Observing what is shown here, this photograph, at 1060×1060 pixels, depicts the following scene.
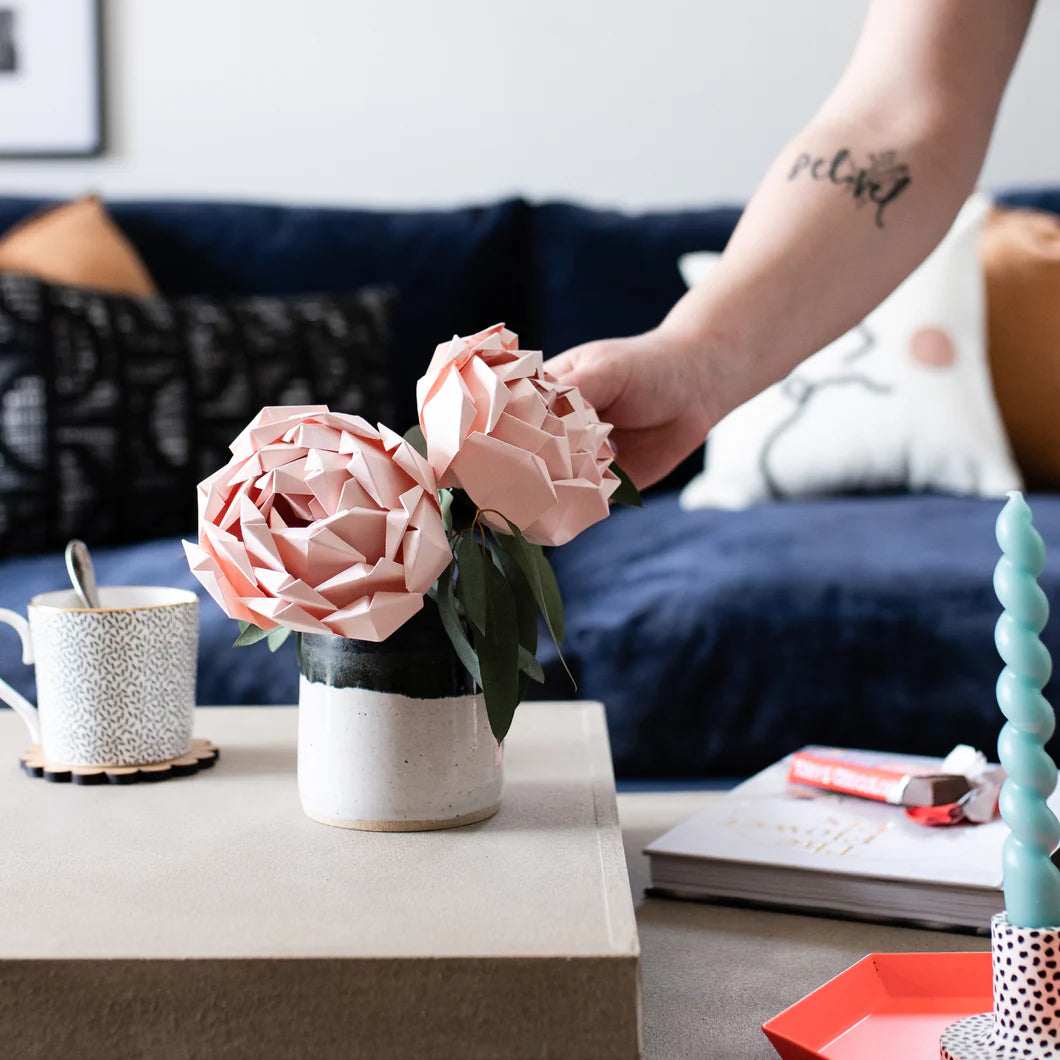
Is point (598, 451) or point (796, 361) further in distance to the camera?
point (796, 361)

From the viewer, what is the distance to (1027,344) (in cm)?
195

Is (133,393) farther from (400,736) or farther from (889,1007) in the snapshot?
(889,1007)

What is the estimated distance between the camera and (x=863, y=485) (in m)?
1.84

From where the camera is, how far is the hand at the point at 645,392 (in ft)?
2.64

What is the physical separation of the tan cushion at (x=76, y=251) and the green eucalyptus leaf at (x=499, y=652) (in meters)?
1.47

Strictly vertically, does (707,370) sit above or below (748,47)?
below

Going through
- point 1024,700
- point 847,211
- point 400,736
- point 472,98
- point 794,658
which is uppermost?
point 472,98

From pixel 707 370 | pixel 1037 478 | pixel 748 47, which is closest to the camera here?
pixel 707 370

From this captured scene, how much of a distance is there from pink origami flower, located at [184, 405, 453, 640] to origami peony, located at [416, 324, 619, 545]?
22 mm

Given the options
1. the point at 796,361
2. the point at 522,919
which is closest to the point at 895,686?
the point at 796,361

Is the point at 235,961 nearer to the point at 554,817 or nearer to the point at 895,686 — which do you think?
the point at 554,817

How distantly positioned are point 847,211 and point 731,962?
64 centimetres

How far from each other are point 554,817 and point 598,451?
185mm

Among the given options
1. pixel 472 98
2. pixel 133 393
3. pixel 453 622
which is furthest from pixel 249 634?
pixel 472 98
